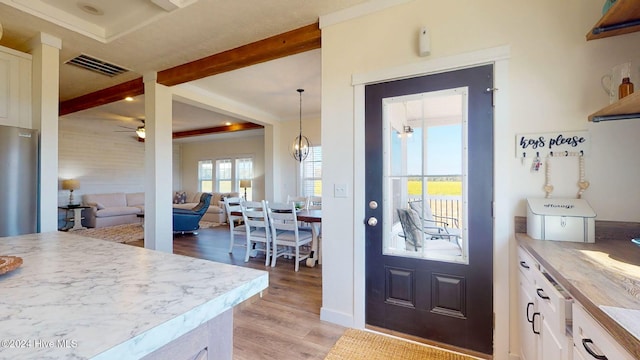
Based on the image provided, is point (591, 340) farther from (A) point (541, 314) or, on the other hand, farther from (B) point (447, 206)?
(B) point (447, 206)

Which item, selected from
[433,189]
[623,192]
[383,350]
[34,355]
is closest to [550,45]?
[623,192]

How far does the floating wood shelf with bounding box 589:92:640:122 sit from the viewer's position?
123 centimetres

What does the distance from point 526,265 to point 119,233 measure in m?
7.19

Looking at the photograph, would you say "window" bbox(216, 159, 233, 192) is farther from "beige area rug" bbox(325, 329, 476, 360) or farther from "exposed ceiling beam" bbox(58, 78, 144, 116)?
"beige area rug" bbox(325, 329, 476, 360)

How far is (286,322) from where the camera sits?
230 centimetres

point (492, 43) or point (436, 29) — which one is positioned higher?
point (436, 29)

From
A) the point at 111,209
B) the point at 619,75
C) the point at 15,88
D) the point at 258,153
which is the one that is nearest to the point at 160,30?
the point at 15,88

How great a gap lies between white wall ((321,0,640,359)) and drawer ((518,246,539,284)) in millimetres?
113

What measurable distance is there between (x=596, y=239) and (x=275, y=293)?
2.59 metres

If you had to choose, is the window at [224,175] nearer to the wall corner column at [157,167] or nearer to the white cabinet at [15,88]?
the wall corner column at [157,167]

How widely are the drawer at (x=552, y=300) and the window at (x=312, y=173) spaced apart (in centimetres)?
508

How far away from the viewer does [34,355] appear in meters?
0.46

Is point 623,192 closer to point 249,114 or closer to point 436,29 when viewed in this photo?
point 436,29

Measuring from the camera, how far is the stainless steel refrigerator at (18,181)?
2.36 m
